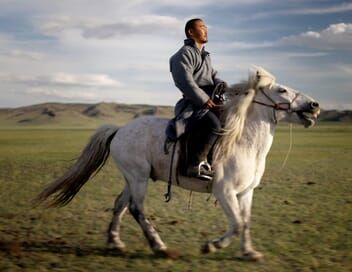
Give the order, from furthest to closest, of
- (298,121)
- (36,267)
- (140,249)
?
(140,249) → (298,121) → (36,267)

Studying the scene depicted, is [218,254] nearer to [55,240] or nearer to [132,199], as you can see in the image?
[132,199]

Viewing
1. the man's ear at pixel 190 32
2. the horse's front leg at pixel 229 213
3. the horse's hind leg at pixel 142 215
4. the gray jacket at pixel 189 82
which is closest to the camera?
the horse's front leg at pixel 229 213

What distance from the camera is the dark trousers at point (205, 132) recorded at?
626 cm

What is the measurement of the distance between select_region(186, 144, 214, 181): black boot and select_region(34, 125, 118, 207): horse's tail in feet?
5.41

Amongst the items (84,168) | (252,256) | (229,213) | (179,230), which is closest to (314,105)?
(229,213)

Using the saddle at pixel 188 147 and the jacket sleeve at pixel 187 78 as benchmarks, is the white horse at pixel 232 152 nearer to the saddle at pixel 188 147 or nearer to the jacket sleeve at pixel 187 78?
the saddle at pixel 188 147

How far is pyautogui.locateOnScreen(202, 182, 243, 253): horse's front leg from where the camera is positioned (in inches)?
239

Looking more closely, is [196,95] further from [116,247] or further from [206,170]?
[116,247]

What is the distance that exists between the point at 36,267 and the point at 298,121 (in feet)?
13.3

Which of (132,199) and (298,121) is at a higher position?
(298,121)

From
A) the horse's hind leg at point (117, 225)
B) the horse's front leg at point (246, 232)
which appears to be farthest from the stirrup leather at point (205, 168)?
the horse's hind leg at point (117, 225)

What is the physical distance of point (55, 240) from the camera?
7465 mm

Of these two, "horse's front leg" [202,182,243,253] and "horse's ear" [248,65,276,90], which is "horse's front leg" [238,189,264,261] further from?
"horse's ear" [248,65,276,90]

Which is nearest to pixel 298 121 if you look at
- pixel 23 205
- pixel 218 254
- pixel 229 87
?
pixel 229 87
